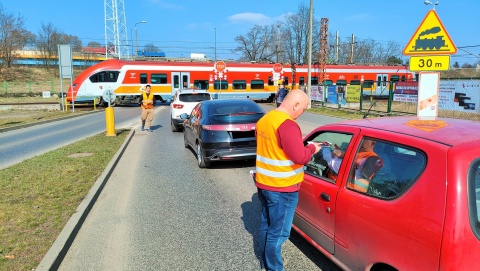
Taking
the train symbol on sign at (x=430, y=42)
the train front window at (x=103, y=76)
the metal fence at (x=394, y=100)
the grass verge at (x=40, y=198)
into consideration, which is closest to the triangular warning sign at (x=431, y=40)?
the train symbol on sign at (x=430, y=42)

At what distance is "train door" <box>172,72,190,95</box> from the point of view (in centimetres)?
3080

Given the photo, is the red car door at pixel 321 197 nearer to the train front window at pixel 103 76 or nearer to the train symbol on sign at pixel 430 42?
the train symbol on sign at pixel 430 42

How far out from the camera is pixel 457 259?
202 centimetres

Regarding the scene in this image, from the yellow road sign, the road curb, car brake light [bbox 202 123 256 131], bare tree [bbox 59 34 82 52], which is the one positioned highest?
bare tree [bbox 59 34 82 52]

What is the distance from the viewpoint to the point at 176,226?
4.65 metres

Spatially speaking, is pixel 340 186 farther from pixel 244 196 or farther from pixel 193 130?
pixel 193 130

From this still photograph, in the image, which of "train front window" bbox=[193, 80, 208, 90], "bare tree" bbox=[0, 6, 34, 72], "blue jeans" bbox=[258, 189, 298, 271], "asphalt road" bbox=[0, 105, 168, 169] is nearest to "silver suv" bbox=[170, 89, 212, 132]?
"asphalt road" bbox=[0, 105, 168, 169]

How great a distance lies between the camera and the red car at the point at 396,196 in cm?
209

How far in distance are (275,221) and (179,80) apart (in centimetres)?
2903

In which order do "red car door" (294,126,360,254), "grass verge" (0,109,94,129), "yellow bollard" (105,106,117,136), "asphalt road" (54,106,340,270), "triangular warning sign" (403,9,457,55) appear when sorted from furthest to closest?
"grass verge" (0,109,94,129), "yellow bollard" (105,106,117,136), "triangular warning sign" (403,9,457,55), "asphalt road" (54,106,340,270), "red car door" (294,126,360,254)

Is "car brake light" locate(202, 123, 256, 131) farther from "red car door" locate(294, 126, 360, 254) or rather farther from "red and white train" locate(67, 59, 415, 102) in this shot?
"red and white train" locate(67, 59, 415, 102)

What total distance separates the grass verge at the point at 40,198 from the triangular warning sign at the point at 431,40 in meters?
6.17

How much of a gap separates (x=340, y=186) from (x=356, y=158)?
0.28 m

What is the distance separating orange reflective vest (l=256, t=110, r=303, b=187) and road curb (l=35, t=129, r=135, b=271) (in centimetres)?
233
